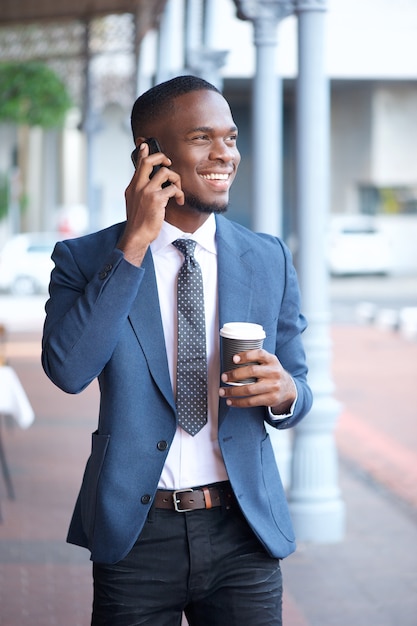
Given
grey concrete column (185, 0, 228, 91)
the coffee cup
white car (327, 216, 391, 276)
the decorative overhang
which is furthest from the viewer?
white car (327, 216, 391, 276)

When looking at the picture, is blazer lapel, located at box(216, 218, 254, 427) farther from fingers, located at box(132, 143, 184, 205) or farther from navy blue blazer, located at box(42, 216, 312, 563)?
fingers, located at box(132, 143, 184, 205)

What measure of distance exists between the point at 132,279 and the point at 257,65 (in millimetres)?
4844

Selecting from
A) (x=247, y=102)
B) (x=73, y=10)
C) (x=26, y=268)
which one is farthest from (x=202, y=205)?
(x=247, y=102)

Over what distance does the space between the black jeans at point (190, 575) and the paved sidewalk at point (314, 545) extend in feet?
7.87

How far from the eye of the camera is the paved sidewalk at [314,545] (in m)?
4.96

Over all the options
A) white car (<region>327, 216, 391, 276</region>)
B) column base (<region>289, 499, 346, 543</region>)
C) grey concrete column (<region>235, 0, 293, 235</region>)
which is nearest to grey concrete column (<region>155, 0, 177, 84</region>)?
grey concrete column (<region>235, 0, 293, 235</region>)

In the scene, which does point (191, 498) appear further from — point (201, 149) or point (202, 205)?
point (201, 149)

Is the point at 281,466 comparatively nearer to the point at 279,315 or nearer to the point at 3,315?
the point at 279,315

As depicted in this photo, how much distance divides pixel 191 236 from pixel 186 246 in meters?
0.04

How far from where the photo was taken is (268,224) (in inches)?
268

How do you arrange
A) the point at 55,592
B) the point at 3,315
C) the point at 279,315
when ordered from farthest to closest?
the point at 3,315, the point at 55,592, the point at 279,315

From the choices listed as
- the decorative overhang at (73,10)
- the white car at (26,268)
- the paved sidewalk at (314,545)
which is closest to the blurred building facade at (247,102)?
the decorative overhang at (73,10)

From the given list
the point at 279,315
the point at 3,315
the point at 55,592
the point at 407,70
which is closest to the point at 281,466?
the point at 55,592

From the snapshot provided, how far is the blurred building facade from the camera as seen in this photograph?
20.8 meters
